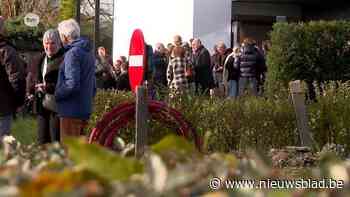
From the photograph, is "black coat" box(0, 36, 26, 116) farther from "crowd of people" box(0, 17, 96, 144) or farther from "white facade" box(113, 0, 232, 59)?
"white facade" box(113, 0, 232, 59)

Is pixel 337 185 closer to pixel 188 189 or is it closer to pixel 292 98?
pixel 188 189

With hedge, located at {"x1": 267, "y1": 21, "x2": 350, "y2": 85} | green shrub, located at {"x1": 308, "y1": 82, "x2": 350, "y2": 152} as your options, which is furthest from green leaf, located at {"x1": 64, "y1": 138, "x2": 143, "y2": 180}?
hedge, located at {"x1": 267, "y1": 21, "x2": 350, "y2": 85}

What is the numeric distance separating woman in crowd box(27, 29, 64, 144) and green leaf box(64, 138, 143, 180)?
7.04 m

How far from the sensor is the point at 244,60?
18.7 m

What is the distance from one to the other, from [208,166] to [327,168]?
36 centimetres

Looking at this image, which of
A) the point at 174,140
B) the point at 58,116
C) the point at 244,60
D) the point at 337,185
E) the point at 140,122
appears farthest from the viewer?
the point at 244,60

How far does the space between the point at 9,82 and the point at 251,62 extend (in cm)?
910

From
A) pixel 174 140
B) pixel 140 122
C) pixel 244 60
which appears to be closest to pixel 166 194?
pixel 174 140

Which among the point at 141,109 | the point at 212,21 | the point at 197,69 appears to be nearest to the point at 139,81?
the point at 141,109

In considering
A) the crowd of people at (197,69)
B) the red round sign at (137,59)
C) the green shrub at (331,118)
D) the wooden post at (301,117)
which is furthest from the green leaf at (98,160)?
the crowd of people at (197,69)

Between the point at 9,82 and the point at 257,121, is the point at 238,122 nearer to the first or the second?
the point at 257,121

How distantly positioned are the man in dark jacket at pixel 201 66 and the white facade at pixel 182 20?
22.9 feet

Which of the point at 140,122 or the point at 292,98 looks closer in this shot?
the point at 140,122

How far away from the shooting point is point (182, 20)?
26.5m
